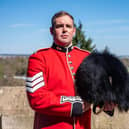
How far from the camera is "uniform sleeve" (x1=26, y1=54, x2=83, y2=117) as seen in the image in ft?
6.53

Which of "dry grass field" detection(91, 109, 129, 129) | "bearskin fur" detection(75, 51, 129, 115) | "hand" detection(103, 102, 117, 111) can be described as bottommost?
"dry grass field" detection(91, 109, 129, 129)

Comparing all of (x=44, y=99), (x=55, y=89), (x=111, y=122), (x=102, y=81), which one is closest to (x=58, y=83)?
(x=55, y=89)

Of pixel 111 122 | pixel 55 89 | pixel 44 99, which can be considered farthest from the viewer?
pixel 111 122

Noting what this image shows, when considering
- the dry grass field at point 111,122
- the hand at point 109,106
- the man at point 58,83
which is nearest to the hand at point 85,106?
the man at point 58,83

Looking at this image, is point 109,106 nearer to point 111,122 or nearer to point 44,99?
point 44,99

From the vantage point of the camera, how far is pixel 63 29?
216cm

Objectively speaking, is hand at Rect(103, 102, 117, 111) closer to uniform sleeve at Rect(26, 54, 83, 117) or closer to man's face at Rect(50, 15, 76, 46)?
uniform sleeve at Rect(26, 54, 83, 117)

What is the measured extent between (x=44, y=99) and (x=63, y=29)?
49 cm

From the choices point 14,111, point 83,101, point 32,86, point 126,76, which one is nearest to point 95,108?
point 83,101

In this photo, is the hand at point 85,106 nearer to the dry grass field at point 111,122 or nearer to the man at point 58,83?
the man at point 58,83

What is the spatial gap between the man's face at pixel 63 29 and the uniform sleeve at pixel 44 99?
242mm

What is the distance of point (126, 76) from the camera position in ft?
7.02

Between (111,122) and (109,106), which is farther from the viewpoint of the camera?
(111,122)

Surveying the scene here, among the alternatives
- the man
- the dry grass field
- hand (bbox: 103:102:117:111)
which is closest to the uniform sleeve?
the man
